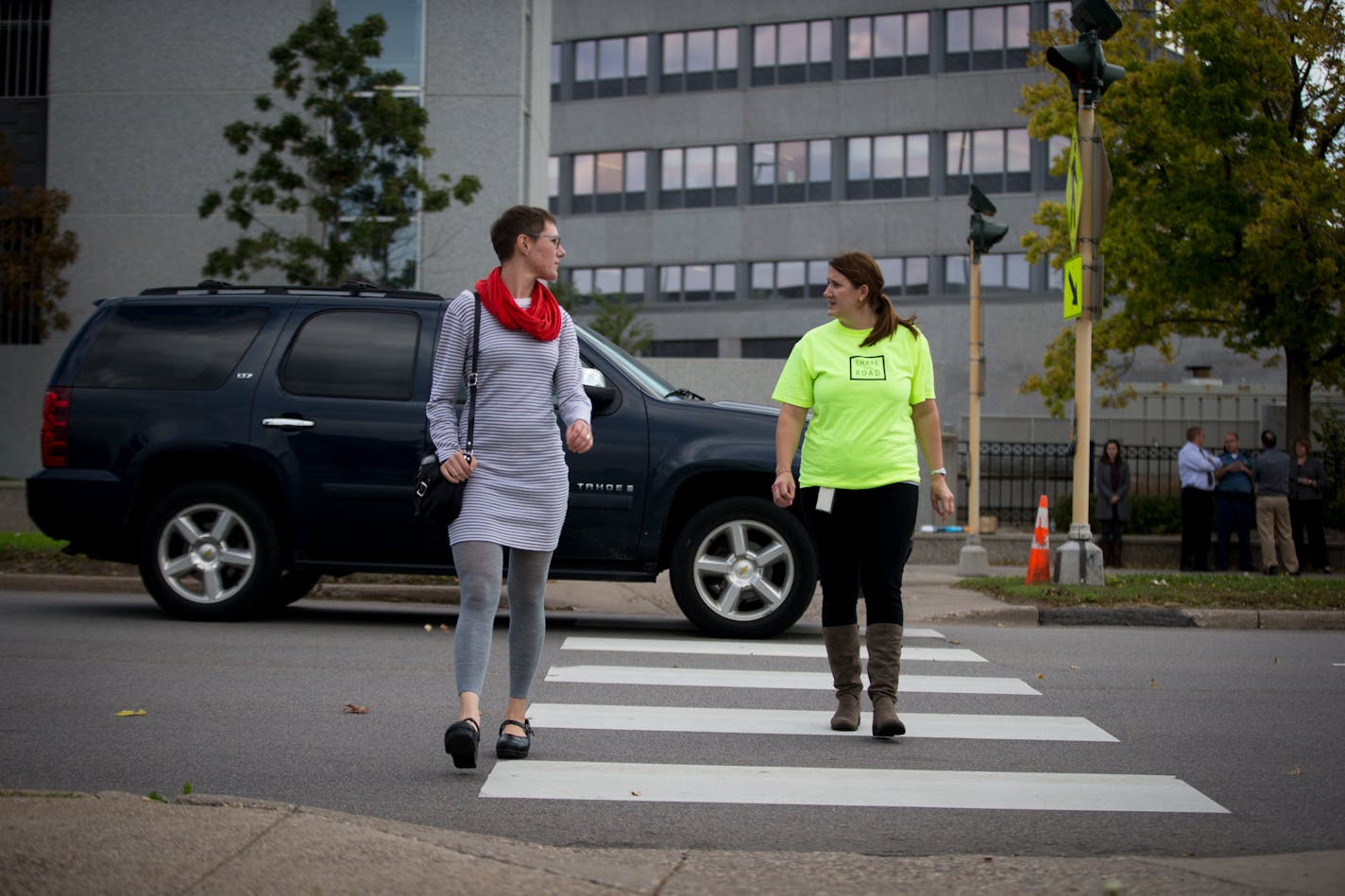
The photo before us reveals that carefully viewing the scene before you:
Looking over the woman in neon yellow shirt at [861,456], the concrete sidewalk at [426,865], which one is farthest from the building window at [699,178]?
the concrete sidewalk at [426,865]

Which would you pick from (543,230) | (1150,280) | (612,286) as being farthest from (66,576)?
(612,286)

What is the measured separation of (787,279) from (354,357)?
38217mm

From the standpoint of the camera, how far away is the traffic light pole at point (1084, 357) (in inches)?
518

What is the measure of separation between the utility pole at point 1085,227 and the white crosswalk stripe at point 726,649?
3987mm

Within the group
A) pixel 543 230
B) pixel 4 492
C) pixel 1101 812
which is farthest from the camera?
pixel 4 492

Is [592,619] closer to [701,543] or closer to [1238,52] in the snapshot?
[701,543]

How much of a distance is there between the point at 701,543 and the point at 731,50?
132 feet

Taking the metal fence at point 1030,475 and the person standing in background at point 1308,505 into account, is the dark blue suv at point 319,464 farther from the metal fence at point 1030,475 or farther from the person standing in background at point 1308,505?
the metal fence at point 1030,475

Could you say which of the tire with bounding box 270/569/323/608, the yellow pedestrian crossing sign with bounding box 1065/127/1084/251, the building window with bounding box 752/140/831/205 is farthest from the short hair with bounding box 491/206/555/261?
the building window with bounding box 752/140/831/205

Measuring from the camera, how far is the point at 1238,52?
22266 millimetres

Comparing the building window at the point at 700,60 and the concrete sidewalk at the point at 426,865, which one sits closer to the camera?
the concrete sidewalk at the point at 426,865

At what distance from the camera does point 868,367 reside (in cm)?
621

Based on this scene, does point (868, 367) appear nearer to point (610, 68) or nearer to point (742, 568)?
point (742, 568)

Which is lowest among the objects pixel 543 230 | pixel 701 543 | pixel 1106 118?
pixel 701 543
